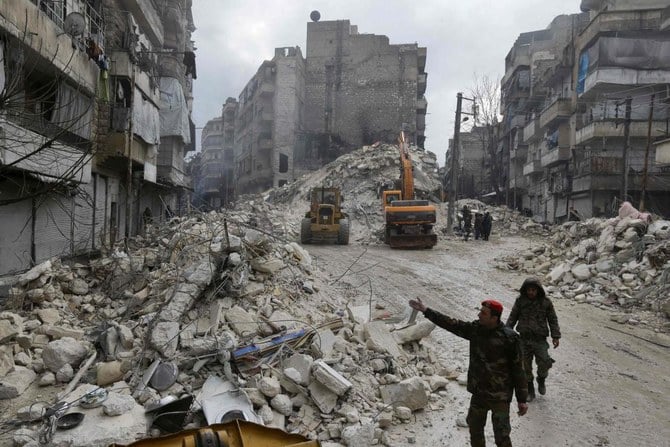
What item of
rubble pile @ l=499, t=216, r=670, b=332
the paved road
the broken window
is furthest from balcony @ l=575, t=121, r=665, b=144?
the broken window

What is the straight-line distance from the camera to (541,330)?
5.34 m

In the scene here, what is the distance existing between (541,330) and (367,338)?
2.21m

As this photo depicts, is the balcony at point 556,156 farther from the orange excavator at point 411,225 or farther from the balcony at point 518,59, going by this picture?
the orange excavator at point 411,225

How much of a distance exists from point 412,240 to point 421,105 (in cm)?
3174

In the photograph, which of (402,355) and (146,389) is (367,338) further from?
(146,389)

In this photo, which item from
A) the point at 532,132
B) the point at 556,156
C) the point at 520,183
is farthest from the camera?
the point at 520,183

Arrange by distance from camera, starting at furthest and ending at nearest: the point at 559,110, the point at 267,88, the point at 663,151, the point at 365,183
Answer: the point at 267,88
the point at 365,183
the point at 559,110
the point at 663,151

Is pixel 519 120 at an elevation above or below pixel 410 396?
above

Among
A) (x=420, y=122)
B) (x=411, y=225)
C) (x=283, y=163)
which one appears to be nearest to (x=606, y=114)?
(x=411, y=225)

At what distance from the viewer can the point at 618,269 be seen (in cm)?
1134

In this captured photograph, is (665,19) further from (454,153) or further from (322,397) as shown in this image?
(322,397)

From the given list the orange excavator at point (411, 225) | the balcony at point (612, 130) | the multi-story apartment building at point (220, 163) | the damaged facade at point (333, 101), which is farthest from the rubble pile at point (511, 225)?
the multi-story apartment building at point (220, 163)

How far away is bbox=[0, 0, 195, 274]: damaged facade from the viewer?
8484 mm

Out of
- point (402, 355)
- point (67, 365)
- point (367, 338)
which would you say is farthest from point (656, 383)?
point (67, 365)
